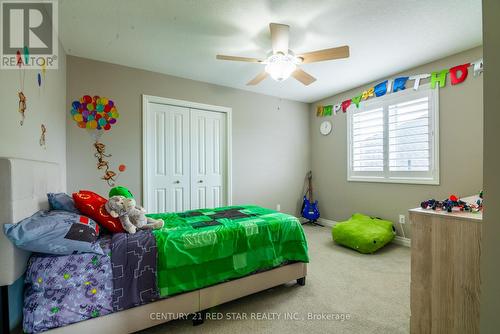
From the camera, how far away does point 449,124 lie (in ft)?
8.88

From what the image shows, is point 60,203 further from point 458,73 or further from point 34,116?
point 458,73

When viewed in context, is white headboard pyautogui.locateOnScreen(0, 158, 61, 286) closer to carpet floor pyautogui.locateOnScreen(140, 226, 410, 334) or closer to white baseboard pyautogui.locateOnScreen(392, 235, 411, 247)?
carpet floor pyautogui.locateOnScreen(140, 226, 410, 334)

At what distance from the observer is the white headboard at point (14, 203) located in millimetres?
1074

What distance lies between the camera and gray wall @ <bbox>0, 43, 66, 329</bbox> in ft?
4.09

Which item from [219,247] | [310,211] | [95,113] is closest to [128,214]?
[219,247]

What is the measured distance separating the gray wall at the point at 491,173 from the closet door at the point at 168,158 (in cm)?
319

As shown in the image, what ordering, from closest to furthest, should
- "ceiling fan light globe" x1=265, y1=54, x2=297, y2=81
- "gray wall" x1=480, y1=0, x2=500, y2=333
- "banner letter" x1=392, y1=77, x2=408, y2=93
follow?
"gray wall" x1=480, y1=0, x2=500, y2=333 < "ceiling fan light globe" x1=265, y1=54, x2=297, y2=81 < "banner letter" x1=392, y1=77, x2=408, y2=93

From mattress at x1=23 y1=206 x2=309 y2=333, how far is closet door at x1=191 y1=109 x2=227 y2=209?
55.8 inches

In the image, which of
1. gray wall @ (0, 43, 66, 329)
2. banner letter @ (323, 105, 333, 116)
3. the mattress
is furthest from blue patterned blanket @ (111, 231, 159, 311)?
banner letter @ (323, 105, 333, 116)

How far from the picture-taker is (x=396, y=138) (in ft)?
10.5

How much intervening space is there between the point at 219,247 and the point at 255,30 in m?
2.06

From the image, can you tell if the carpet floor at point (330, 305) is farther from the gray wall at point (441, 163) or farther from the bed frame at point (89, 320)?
the gray wall at point (441, 163)

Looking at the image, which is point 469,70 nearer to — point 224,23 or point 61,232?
point 224,23

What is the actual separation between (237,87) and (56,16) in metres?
2.36
